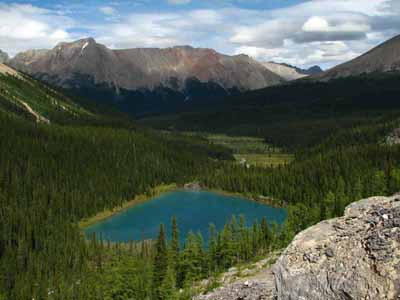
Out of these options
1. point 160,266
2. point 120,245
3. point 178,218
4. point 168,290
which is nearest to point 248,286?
point 168,290

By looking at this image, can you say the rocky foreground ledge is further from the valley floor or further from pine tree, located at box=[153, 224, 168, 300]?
pine tree, located at box=[153, 224, 168, 300]

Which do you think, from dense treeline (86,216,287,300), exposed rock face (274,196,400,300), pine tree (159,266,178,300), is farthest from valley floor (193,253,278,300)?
exposed rock face (274,196,400,300)

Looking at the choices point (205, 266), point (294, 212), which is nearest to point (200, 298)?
point (205, 266)

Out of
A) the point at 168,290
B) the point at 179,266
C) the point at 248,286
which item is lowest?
the point at 179,266

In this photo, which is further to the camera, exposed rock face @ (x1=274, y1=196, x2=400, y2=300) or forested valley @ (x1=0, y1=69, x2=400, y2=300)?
forested valley @ (x1=0, y1=69, x2=400, y2=300)

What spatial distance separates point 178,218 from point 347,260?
15698 cm

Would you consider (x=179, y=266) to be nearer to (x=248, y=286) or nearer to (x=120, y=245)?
(x=120, y=245)

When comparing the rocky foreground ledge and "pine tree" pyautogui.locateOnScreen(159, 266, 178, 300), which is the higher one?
the rocky foreground ledge

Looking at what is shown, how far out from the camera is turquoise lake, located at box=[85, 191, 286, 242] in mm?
158750

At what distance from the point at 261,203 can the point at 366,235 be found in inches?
6928

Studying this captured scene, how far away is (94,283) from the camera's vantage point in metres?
99.8

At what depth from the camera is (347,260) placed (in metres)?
21.6

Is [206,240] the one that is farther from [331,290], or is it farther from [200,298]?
[331,290]

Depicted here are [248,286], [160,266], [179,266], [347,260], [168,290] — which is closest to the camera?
[347,260]
